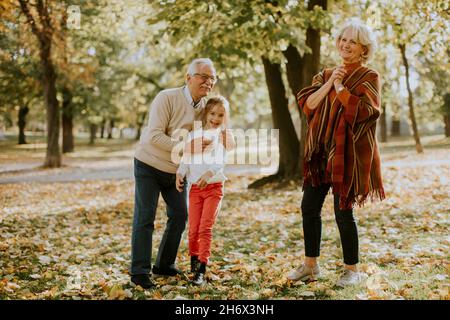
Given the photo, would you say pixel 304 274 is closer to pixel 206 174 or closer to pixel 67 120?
pixel 206 174

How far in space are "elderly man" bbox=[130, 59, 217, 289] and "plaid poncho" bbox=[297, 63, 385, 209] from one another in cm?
108

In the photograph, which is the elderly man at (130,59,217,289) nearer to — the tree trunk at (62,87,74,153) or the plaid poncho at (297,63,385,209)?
the plaid poncho at (297,63,385,209)

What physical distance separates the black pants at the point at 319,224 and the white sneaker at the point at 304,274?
13 cm

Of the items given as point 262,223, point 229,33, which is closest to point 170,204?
point 262,223

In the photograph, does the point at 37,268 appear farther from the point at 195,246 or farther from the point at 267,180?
the point at 267,180

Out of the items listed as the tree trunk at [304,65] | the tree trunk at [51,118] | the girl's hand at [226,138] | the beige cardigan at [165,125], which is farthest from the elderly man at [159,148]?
the tree trunk at [51,118]

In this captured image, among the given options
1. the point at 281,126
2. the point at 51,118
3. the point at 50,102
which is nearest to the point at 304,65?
the point at 281,126

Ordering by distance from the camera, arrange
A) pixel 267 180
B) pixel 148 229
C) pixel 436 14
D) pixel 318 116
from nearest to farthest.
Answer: pixel 318 116 → pixel 148 229 → pixel 436 14 → pixel 267 180

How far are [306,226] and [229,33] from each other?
6.06 m

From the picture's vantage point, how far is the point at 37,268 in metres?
5.39

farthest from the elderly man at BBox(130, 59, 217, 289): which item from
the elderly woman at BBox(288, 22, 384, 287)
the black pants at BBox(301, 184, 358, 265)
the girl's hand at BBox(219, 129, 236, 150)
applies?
the black pants at BBox(301, 184, 358, 265)

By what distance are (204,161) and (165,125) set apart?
465 millimetres

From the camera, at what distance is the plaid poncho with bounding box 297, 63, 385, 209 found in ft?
12.9

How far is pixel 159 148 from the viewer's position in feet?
14.6
